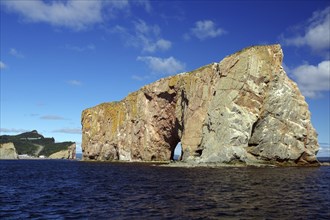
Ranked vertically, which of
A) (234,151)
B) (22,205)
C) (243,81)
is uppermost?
(243,81)

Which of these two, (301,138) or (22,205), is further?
(301,138)

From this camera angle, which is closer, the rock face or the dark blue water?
the dark blue water

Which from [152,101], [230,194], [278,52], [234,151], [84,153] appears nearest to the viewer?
[230,194]

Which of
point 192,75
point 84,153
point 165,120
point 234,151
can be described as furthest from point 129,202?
point 84,153

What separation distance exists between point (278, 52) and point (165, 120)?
45.5 m

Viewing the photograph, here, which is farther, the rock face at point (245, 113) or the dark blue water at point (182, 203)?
the rock face at point (245, 113)

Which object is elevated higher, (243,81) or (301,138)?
(243,81)

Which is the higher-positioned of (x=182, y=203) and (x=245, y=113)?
(x=245, y=113)

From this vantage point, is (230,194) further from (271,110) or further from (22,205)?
(271,110)

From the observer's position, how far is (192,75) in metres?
104

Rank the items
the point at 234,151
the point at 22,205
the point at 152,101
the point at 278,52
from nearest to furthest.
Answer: the point at 22,205, the point at 234,151, the point at 278,52, the point at 152,101

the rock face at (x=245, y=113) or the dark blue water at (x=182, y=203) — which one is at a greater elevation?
the rock face at (x=245, y=113)

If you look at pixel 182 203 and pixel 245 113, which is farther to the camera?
pixel 245 113

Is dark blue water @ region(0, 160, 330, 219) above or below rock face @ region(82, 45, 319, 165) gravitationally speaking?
below
